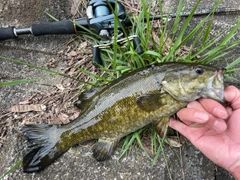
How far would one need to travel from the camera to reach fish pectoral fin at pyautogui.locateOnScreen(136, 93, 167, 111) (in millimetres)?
2633

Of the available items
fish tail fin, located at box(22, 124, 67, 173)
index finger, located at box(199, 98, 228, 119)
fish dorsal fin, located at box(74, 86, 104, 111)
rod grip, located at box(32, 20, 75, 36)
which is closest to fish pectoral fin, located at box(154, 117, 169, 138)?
index finger, located at box(199, 98, 228, 119)

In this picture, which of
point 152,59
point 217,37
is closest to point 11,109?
point 152,59

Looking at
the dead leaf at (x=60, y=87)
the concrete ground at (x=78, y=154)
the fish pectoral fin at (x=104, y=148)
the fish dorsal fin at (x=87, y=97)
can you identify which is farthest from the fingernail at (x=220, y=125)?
the dead leaf at (x=60, y=87)

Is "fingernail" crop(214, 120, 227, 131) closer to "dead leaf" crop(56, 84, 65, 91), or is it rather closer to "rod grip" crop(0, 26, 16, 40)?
"dead leaf" crop(56, 84, 65, 91)

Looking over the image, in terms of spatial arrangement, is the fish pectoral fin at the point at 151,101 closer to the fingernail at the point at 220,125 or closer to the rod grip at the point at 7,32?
the fingernail at the point at 220,125

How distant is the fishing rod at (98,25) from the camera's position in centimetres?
321

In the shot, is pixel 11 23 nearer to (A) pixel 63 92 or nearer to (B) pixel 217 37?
(A) pixel 63 92

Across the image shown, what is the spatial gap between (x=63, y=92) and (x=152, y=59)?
1108 millimetres

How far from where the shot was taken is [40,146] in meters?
2.88

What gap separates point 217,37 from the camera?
3355 mm

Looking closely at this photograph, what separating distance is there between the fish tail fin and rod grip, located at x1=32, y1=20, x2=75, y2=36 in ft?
3.91

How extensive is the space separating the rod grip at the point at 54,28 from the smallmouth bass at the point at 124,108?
93 centimetres

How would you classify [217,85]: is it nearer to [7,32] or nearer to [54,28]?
[54,28]

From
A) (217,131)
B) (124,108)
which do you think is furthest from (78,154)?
(217,131)
